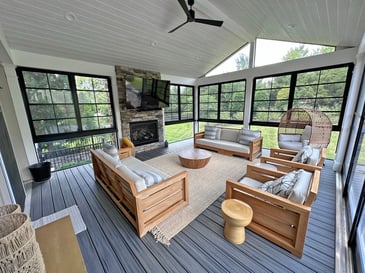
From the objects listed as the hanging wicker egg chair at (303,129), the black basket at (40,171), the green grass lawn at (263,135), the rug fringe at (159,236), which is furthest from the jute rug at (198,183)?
the black basket at (40,171)

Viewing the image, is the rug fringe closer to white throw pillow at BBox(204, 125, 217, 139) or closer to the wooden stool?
the wooden stool

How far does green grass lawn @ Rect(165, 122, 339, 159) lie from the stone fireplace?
581 millimetres

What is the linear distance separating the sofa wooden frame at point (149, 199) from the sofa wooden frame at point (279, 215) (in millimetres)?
702

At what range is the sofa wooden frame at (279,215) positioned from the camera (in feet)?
4.77

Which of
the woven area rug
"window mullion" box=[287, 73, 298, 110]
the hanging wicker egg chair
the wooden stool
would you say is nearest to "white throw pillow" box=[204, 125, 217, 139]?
the hanging wicker egg chair

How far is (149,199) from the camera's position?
1831 mm

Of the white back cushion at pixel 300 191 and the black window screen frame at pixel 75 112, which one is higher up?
the black window screen frame at pixel 75 112

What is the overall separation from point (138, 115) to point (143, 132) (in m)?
0.61

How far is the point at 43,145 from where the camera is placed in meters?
3.48

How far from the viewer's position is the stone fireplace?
4.41 m

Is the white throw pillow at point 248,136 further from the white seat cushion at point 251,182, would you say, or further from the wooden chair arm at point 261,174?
the white seat cushion at point 251,182

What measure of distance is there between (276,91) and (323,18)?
2134mm

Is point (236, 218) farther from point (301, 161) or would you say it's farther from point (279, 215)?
point (301, 161)

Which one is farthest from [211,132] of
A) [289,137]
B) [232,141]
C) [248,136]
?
[289,137]
